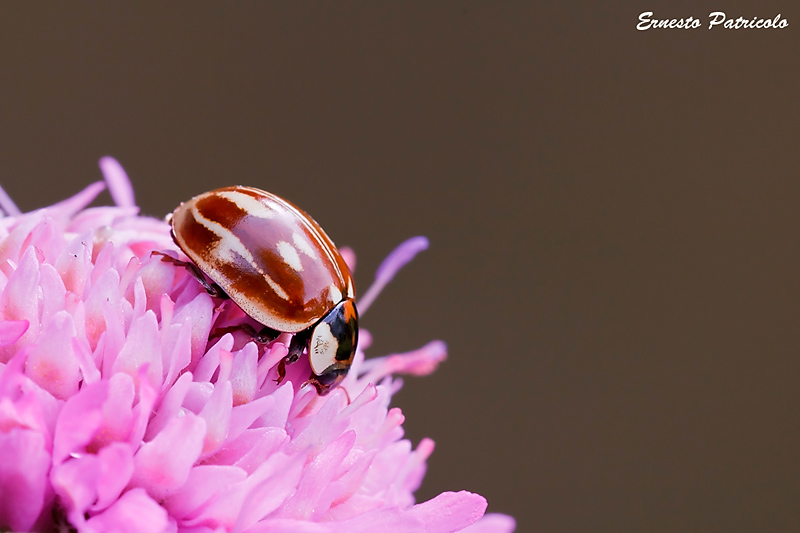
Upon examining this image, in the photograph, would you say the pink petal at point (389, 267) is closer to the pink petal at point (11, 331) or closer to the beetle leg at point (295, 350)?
the beetle leg at point (295, 350)

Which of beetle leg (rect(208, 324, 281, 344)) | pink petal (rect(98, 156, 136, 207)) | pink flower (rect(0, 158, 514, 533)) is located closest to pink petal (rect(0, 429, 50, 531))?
pink flower (rect(0, 158, 514, 533))

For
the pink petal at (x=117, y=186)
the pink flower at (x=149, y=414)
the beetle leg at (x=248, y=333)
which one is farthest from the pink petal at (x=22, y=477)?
the pink petal at (x=117, y=186)

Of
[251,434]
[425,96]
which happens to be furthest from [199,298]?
[425,96]

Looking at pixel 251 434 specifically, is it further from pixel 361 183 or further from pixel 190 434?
pixel 361 183

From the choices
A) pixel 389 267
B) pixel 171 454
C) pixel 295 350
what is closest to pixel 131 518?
pixel 171 454

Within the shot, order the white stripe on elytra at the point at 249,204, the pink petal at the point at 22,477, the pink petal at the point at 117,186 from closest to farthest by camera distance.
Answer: the pink petal at the point at 22,477, the white stripe on elytra at the point at 249,204, the pink petal at the point at 117,186

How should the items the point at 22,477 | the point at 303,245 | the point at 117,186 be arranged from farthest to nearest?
the point at 117,186
the point at 303,245
the point at 22,477

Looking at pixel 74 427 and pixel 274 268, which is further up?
pixel 274 268

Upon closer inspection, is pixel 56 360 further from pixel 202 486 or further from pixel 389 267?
pixel 389 267

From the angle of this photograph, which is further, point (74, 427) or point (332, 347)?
point (332, 347)
